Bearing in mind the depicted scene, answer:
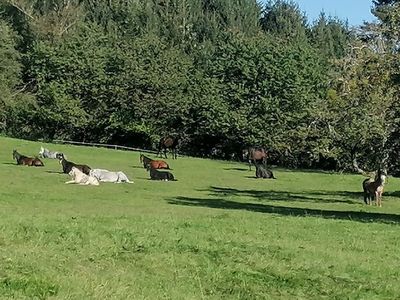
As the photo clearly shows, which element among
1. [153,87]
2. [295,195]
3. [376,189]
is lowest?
[295,195]

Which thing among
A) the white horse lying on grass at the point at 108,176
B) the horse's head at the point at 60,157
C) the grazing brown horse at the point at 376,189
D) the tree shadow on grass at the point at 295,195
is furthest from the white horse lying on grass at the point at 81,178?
the grazing brown horse at the point at 376,189

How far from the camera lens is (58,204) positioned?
2130 cm

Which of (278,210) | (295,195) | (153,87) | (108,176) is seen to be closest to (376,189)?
(295,195)

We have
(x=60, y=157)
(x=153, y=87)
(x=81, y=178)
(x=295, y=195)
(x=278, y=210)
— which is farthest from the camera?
(x=153, y=87)

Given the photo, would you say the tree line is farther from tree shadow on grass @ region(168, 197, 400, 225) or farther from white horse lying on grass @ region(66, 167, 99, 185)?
tree shadow on grass @ region(168, 197, 400, 225)

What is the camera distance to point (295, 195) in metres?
30.7

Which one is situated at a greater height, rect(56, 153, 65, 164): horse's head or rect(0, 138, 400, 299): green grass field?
rect(56, 153, 65, 164): horse's head

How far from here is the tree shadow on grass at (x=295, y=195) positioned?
1118 inches

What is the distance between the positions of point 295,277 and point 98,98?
190 ft

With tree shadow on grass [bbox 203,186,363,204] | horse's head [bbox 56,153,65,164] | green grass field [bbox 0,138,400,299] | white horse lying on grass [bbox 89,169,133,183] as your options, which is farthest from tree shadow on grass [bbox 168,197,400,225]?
horse's head [bbox 56,153,65,164]

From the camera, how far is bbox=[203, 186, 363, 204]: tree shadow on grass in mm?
28408

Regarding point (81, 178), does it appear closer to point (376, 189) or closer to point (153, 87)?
point (376, 189)

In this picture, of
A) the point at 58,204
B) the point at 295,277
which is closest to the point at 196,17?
the point at 58,204

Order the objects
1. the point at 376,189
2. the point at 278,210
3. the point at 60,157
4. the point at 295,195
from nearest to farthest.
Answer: the point at 278,210 → the point at 376,189 → the point at 295,195 → the point at 60,157
